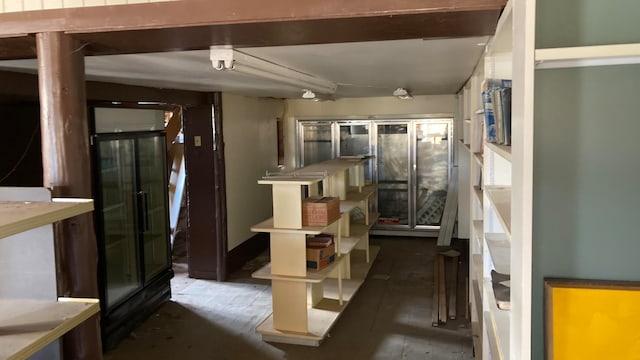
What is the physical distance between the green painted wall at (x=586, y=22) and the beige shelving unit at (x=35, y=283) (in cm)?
153

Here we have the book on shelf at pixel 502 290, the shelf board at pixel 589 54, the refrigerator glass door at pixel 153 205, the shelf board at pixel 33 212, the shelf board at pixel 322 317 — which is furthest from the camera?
the refrigerator glass door at pixel 153 205

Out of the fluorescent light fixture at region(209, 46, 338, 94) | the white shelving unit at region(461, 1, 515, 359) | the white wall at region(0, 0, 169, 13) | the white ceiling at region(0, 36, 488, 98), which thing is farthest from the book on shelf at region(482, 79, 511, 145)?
the white wall at region(0, 0, 169, 13)

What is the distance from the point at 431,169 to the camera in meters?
7.59

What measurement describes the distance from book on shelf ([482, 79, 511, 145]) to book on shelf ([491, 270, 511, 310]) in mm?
497

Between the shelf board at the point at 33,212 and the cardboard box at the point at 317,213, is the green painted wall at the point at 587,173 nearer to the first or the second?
the shelf board at the point at 33,212

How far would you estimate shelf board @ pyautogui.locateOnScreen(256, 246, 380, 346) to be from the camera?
4.09 metres

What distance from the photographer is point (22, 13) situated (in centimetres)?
205

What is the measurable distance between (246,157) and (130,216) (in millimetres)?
2094

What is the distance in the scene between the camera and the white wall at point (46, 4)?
198 centimetres

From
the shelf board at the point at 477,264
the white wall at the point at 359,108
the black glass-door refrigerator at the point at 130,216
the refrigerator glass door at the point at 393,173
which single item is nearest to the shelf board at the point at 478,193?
the shelf board at the point at 477,264

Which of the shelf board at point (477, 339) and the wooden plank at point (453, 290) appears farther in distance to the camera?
the wooden plank at point (453, 290)

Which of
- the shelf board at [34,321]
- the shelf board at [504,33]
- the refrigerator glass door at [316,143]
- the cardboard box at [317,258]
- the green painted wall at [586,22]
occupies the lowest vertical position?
the cardboard box at [317,258]

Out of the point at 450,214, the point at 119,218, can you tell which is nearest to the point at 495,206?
the point at 119,218

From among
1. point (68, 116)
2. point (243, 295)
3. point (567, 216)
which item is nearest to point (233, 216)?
point (243, 295)
